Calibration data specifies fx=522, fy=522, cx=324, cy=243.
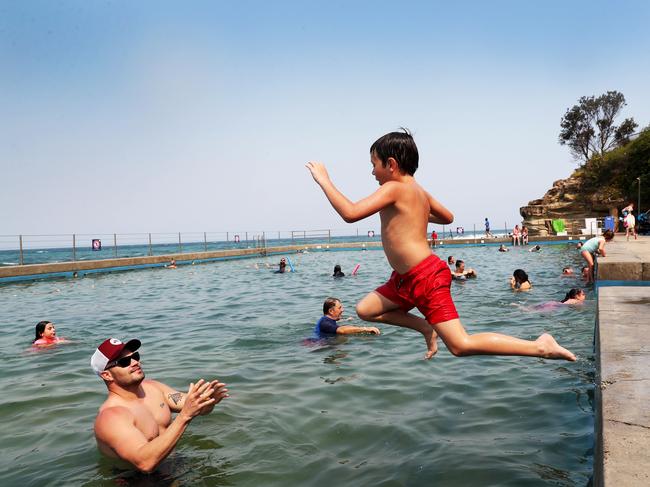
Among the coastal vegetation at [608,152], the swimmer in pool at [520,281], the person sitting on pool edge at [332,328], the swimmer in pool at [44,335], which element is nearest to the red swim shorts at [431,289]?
the person sitting on pool edge at [332,328]

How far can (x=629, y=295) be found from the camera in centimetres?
727

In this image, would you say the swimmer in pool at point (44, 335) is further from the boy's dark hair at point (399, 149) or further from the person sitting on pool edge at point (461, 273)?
the person sitting on pool edge at point (461, 273)

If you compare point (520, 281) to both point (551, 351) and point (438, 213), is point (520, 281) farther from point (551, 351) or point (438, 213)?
point (551, 351)

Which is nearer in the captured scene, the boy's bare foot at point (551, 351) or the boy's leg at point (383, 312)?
the boy's bare foot at point (551, 351)

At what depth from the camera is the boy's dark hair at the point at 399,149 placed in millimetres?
3672

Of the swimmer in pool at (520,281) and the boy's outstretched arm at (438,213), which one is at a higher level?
the boy's outstretched arm at (438,213)

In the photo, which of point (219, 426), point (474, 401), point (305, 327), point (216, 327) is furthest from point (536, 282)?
point (219, 426)

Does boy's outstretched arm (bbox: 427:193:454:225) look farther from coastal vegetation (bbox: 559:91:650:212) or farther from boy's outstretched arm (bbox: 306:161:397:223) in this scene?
coastal vegetation (bbox: 559:91:650:212)

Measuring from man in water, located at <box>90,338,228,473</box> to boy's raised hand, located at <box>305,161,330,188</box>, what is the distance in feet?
5.28

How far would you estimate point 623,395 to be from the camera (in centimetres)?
316

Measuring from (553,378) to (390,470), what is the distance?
129 inches

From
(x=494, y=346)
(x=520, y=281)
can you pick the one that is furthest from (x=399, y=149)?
(x=520, y=281)

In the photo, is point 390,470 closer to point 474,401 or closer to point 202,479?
point 202,479

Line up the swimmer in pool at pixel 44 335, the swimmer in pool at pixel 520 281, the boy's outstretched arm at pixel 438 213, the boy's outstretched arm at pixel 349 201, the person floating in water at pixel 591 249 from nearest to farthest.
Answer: the boy's outstretched arm at pixel 349 201
the boy's outstretched arm at pixel 438 213
the swimmer in pool at pixel 44 335
the person floating in water at pixel 591 249
the swimmer in pool at pixel 520 281
